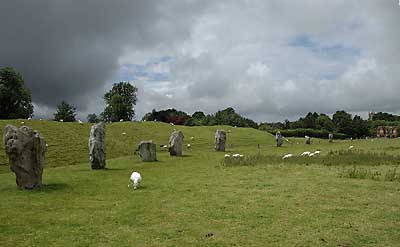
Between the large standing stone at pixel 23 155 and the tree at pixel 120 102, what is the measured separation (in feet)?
297

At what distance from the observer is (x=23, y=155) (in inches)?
703

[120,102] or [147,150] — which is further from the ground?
[120,102]

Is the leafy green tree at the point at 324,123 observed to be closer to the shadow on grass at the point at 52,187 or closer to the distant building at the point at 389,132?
the distant building at the point at 389,132

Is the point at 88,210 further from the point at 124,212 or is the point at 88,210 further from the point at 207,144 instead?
the point at 207,144

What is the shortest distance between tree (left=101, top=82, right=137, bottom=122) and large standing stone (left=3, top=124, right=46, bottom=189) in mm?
90432

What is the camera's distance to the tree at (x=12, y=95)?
76.7m

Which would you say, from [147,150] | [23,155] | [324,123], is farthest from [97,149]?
[324,123]

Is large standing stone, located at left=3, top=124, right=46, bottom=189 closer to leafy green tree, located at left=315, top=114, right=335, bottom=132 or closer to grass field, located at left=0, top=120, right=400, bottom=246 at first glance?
grass field, located at left=0, top=120, right=400, bottom=246

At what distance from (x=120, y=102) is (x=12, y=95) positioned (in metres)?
35.0

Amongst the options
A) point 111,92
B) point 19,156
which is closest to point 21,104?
point 111,92

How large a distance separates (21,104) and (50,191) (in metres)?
69.9

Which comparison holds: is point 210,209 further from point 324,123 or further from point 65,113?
point 324,123

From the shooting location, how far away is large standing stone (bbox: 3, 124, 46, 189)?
1778 cm

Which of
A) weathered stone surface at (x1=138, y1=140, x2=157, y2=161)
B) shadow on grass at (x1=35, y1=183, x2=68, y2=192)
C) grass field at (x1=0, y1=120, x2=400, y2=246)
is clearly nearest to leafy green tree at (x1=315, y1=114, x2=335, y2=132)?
weathered stone surface at (x1=138, y1=140, x2=157, y2=161)
